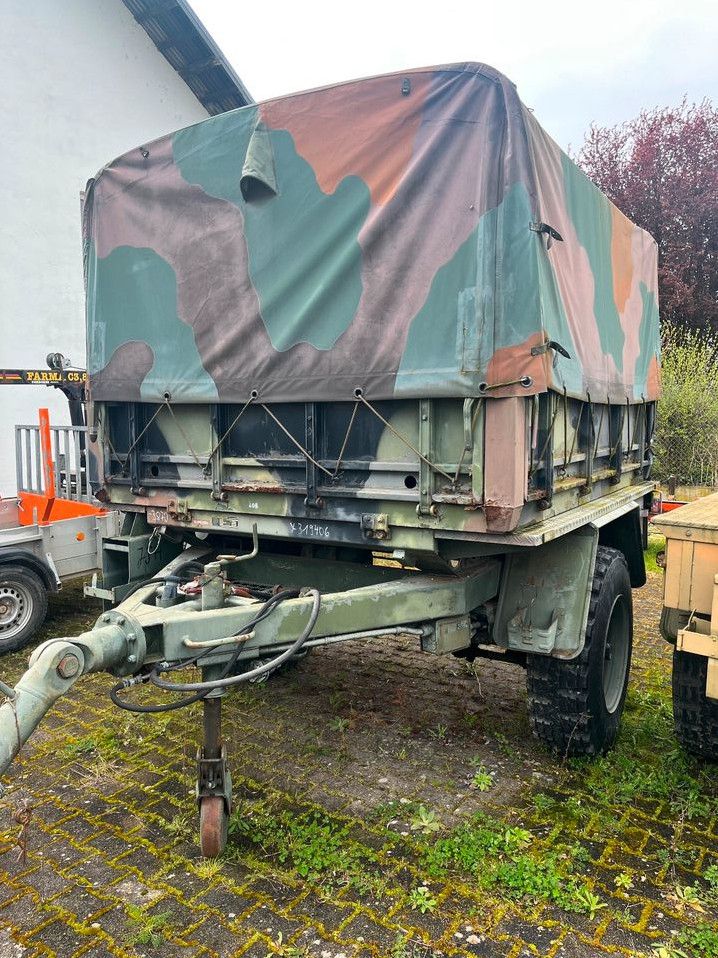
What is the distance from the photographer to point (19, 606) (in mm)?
5688

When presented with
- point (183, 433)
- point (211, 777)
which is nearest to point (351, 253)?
point (183, 433)

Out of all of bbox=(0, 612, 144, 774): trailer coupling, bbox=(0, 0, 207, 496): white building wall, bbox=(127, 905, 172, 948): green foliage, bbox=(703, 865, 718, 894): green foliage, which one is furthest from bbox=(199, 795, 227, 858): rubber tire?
bbox=(0, 0, 207, 496): white building wall

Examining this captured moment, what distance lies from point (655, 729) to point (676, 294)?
44.7ft

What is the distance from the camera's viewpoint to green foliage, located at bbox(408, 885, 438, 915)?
9.00 ft

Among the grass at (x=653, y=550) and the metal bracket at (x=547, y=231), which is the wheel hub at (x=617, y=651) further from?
the grass at (x=653, y=550)

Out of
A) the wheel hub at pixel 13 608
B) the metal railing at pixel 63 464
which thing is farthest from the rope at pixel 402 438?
the metal railing at pixel 63 464

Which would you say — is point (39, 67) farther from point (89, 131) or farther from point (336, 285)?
point (336, 285)

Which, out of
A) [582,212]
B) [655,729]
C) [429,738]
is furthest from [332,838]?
[582,212]

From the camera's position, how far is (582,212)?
3.91 m

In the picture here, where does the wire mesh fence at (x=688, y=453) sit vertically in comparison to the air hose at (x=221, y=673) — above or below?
above

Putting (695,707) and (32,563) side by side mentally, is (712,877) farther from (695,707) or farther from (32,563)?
(32,563)

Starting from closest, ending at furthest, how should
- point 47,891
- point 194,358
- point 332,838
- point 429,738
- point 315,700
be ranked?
point 47,891
point 332,838
point 194,358
point 429,738
point 315,700

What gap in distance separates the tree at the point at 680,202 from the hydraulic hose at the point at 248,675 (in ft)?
50.0

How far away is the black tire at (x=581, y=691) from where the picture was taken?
3643 mm
